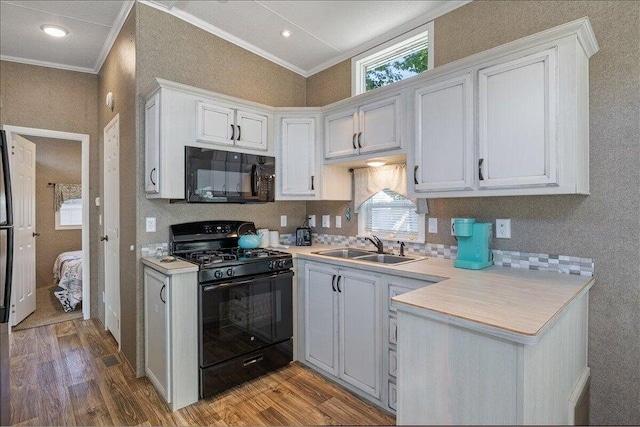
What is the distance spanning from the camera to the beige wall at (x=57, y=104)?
334cm

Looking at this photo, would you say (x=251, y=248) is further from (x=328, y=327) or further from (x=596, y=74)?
(x=596, y=74)

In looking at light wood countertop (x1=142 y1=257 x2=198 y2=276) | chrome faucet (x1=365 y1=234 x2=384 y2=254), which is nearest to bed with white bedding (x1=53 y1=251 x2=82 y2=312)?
light wood countertop (x1=142 y1=257 x2=198 y2=276)

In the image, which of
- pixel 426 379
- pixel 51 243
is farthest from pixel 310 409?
pixel 51 243

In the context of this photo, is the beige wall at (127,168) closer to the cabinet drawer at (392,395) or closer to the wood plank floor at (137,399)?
the wood plank floor at (137,399)

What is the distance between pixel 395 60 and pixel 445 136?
4.20 feet

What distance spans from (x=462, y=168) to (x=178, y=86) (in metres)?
2.07

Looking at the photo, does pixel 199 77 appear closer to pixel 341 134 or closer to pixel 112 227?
pixel 341 134

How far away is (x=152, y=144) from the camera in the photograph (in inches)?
95.0

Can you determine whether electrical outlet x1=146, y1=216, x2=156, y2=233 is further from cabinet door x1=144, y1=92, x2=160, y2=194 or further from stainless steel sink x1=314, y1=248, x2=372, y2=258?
stainless steel sink x1=314, y1=248, x2=372, y2=258

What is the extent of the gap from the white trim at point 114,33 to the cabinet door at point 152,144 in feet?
2.72

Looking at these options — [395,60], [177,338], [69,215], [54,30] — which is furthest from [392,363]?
[69,215]

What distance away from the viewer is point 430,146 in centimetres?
212

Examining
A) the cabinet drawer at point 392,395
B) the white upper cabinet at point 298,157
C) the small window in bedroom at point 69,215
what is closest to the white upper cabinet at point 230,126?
the white upper cabinet at point 298,157

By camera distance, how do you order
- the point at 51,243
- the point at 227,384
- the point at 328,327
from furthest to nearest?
the point at 51,243 → the point at 328,327 → the point at 227,384
